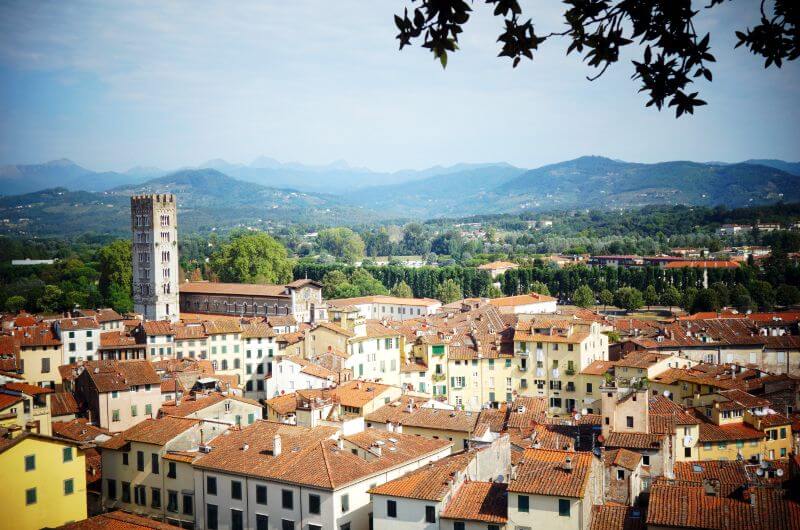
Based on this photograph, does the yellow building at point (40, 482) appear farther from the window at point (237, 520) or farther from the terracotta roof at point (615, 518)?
the terracotta roof at point (615, 518)

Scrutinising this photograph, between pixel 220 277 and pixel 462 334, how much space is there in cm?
5988

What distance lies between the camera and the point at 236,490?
2680cm

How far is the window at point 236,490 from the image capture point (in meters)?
26.7

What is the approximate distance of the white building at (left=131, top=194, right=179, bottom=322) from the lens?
7825cm

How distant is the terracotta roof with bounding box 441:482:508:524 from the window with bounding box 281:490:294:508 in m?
5.13

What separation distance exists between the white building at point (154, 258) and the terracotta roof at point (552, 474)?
194ft

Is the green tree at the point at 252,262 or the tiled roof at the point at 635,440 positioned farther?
the green tree at the point at 252,262

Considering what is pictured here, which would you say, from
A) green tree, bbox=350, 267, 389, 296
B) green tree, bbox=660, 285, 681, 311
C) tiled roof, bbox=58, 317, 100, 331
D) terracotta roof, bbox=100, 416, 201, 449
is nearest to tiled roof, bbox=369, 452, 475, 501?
terracotta roof, bbox=100, 416, 201, 449

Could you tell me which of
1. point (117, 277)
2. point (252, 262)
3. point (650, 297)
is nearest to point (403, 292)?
point (252, 262)

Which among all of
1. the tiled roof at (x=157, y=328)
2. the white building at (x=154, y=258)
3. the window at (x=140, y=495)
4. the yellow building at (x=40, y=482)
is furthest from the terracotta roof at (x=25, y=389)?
the white building at (x=154, y=258)

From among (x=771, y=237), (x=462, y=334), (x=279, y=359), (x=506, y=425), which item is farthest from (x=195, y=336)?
(x=771, y=237)

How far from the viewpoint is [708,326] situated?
182 feet

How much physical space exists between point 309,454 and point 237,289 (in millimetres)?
57000

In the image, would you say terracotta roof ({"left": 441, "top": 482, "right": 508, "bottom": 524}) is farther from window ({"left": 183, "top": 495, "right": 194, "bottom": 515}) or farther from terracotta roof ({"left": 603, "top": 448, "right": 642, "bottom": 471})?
window ({"left": 183, "top": 495, "right": 194, "bottom": 515})
